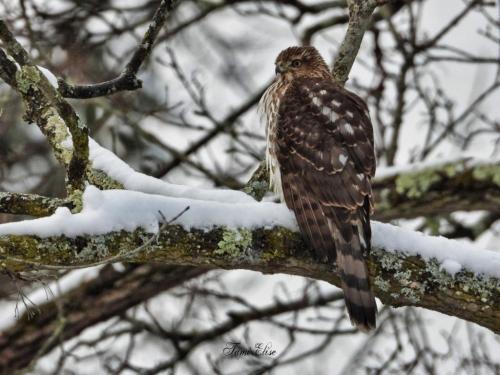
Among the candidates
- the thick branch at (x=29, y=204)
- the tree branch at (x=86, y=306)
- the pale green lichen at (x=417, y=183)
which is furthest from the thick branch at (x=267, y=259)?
the tree branch at (x=86, y=306)

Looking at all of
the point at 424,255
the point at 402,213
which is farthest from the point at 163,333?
the point at 424,255

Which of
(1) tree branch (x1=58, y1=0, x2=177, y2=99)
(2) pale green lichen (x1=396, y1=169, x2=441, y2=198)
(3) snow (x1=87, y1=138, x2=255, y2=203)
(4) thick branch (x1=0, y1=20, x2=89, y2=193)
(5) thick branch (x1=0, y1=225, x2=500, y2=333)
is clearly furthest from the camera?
(2) pale green lichen (x1=396, y1=169, x2=441, y2=198)

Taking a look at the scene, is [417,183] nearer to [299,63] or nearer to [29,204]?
[299,63]

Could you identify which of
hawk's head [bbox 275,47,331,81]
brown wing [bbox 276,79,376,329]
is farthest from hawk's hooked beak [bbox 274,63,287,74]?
brown wing [bbox 276,79,376,329]

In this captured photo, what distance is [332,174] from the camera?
4484 millimetres

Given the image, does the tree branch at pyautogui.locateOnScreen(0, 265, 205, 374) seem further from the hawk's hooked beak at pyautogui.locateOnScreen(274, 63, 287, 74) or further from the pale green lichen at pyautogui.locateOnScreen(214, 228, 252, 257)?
the pale green lichen at pyautogui.locateOnScreen(214, 228, 252, 257)

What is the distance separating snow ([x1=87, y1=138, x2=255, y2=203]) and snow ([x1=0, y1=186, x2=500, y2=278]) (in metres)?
0.24

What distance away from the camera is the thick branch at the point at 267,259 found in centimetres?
359

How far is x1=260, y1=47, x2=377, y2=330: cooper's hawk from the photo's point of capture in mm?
4000

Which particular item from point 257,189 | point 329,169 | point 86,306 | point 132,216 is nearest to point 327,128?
point 329,169

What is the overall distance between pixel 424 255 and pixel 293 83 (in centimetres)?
172

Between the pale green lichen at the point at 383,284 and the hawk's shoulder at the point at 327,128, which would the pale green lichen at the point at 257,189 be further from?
the pale green lichen at the point at 383,284

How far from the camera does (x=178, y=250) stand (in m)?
3.76

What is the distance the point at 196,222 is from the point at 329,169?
100 centimetres
